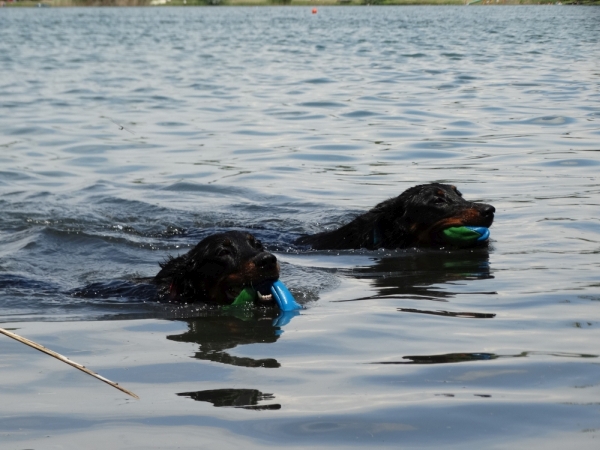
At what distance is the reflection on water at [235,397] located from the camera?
5.10 metres

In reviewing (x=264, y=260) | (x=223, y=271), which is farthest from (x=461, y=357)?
(x=223, y=271)

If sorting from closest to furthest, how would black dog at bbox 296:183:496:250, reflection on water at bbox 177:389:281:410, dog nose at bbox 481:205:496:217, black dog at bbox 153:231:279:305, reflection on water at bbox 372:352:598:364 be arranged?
reflection on water at bbox 177:389:281:410 < reflection on water at bbox 372:352:598:364 < black dog at bbox 153:231:279:305 < dog nose at bbox 481:205:496:217 < black dog at bbox 296:183:496:250

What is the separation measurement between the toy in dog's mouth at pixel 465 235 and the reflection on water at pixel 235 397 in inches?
178

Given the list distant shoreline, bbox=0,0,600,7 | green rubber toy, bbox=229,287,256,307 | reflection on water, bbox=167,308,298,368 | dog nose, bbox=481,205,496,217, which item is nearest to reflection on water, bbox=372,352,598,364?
reflection on water, bbox=167,308,298,368

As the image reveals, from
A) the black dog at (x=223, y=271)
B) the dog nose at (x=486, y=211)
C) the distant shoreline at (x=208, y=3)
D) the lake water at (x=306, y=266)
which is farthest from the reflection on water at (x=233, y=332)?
the distant shoreline at (x=208, y=3)

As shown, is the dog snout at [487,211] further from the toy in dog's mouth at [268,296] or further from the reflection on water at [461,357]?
the reflection on water at [461,357]

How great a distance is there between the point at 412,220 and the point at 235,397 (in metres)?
4.76

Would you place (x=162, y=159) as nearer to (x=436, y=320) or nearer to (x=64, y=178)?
(x=64, y=178)

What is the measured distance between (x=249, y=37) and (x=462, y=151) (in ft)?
113

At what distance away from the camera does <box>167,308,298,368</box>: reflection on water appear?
6115 mm

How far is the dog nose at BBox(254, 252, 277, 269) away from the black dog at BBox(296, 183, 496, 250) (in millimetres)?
2654

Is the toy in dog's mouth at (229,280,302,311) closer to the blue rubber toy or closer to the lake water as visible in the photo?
the blue rubber toy

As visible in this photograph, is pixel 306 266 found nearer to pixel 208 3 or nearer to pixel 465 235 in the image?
pixel 465 235

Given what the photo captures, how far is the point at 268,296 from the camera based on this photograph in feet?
24.5
